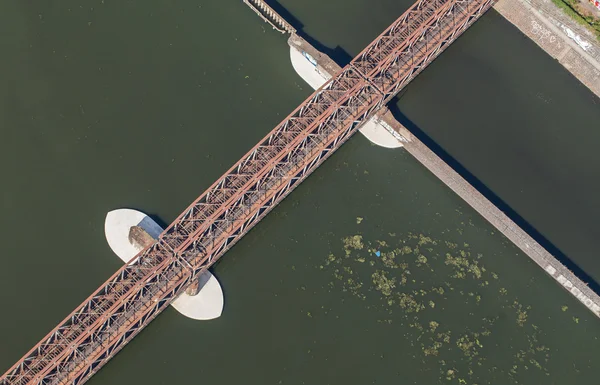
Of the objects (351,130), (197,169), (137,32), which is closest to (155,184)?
(197,169)

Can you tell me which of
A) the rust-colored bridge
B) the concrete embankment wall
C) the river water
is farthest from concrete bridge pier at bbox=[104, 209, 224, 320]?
the concrete embankment wall

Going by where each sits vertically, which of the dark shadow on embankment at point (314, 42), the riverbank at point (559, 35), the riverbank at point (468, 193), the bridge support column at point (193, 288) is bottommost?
the bridge support column at point (193, 288)

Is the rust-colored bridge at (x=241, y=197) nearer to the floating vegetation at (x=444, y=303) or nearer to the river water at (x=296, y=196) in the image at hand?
the river water at (x=296, y=196)

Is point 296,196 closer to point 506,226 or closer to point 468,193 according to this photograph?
point 468,193

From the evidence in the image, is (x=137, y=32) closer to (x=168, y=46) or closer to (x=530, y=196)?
(x=168, y=46)

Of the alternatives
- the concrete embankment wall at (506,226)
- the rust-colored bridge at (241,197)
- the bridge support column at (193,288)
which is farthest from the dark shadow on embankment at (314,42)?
the bridge support column at (193,288)
